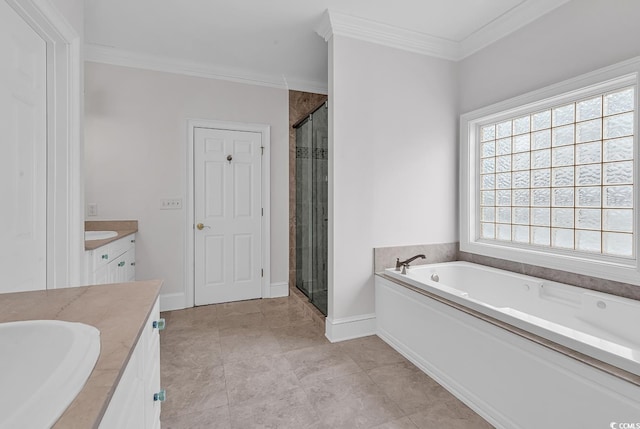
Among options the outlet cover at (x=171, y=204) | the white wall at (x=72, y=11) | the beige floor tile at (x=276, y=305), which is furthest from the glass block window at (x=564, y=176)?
the white wall at (x=72, y=11)

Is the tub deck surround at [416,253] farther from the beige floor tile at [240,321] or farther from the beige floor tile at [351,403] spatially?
the beige floor tile at [240,321]

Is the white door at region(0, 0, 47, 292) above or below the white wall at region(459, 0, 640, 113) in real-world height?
below

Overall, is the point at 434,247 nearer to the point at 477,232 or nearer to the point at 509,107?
the point at 477,232

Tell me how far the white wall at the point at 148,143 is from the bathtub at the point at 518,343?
220 cm

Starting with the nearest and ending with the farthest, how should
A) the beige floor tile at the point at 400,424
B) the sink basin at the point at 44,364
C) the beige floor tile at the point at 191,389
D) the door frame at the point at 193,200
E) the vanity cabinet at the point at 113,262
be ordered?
the sink basin at the point at 44,364 < the beige floor tile at the point at 400,424 < the beige floor tile at the point at 191,389 < the vanity cabinet at the point at 113,262 < the door frame at the point at 193,200

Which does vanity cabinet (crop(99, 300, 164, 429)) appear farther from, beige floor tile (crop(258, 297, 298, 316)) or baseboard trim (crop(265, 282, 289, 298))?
baseboard trim (crop(265, 282, 289, 298))

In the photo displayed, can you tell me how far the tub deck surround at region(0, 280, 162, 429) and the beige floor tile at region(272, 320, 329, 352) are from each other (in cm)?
146

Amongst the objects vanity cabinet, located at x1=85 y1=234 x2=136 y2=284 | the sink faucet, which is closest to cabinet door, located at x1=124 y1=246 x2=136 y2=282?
vanity cabinet, located at x1=85 y1=234 x2=136 y2=284

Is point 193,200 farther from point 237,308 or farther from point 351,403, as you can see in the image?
point 351,403

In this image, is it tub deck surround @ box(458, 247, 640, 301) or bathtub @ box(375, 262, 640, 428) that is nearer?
bathtub @ box(375, 262, 640, 428)

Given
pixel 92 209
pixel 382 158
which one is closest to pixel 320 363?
pixel 382 158

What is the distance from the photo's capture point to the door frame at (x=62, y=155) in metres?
1.64

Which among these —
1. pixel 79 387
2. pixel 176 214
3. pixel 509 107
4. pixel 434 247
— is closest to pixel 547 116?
pixel 509 107

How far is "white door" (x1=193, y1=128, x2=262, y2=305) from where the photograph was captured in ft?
10.8
